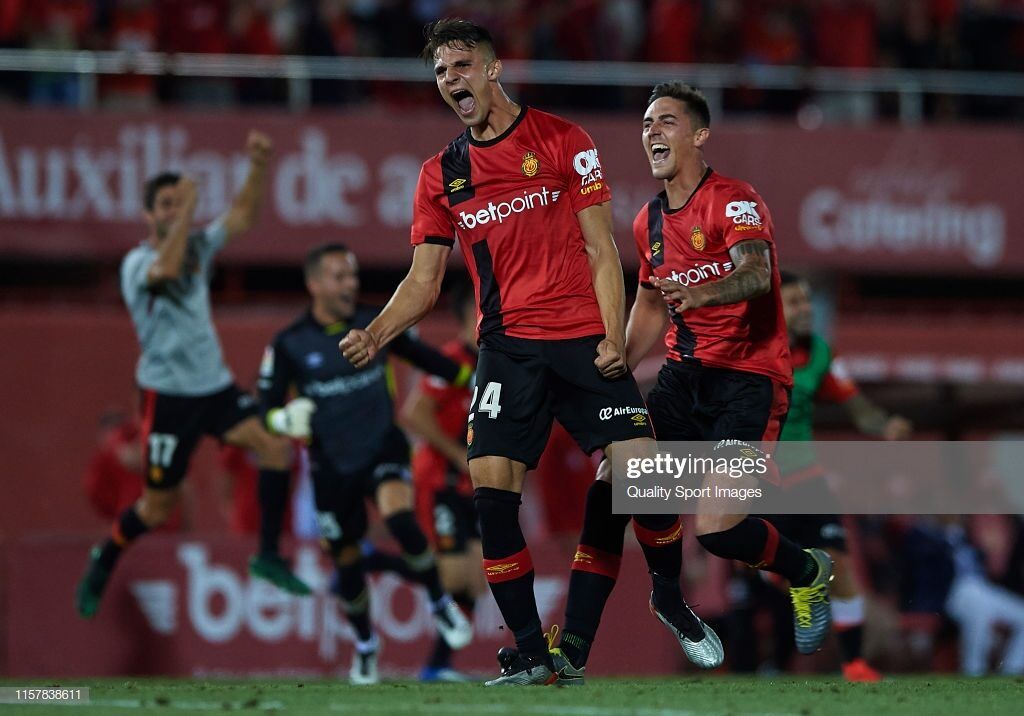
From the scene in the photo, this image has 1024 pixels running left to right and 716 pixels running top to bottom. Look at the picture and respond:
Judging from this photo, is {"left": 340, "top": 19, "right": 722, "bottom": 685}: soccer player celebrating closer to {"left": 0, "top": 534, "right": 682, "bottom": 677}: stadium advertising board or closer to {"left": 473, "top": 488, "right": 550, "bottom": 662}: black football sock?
{"left": 473, "top": 488, "right": 550, "bottom": 662}: black football sock

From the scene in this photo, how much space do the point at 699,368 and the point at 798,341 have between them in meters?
2.44

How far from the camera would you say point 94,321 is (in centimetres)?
1516

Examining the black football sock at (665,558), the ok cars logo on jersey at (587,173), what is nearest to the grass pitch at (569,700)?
the black football sock at (665,558)

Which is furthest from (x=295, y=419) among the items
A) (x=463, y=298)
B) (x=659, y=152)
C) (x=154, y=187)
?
(x=659, y=152)

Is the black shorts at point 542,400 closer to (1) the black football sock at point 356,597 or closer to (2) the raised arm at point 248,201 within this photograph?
(1) the black football sock at point 356,597

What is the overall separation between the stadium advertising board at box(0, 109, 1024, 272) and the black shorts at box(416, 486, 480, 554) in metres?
5.58

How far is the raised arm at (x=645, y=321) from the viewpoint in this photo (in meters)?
7.25

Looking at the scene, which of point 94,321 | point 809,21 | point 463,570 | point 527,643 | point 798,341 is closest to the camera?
point 527,643

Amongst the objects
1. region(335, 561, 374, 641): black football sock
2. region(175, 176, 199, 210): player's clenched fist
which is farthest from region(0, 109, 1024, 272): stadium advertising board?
region(335, 561, 374, 641): black football sock

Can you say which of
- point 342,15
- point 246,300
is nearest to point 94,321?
point 246,300

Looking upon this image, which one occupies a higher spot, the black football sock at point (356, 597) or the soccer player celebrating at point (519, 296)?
the soccer player celebrating at point (519, 296)

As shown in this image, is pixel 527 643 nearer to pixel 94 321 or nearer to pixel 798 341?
pixel 798 341

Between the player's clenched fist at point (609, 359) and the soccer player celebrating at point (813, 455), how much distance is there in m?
2.92

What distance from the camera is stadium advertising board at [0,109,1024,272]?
602 inches
